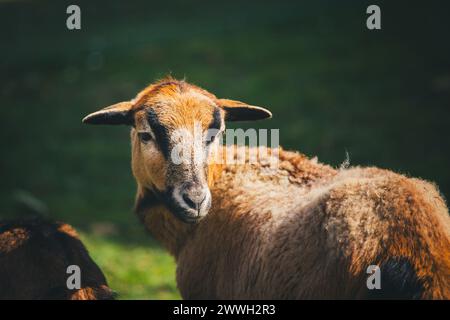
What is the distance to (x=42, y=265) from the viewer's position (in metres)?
5.68

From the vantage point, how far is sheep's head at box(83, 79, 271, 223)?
225 inches

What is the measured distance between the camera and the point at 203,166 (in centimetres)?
589

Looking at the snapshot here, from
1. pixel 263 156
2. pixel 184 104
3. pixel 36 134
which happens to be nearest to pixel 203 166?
pixel 184 104

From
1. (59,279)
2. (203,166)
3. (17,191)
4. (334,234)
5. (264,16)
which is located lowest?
(17,191)

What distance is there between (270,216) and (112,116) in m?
1.73

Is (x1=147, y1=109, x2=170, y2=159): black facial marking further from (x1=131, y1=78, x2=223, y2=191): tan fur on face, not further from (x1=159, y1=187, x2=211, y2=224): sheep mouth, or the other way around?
(x1=159, y1=187, x2=211, y2=224): sheep mouth

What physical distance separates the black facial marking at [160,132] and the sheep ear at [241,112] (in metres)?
0.73

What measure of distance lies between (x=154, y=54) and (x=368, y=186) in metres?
14.5

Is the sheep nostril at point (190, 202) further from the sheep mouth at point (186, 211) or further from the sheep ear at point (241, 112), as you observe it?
the sheep ear at point (241, 112)

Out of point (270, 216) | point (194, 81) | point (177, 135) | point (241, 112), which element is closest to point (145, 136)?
point (177, 135)

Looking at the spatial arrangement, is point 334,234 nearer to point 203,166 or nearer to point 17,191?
point 203,166

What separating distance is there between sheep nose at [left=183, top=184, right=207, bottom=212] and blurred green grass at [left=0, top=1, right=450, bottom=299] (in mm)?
3810

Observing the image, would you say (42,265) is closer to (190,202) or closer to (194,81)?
(190,202)

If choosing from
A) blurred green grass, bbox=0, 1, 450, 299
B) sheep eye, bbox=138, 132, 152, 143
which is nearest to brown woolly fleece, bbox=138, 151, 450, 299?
sheep eye, bbox=138, 132, 152, 143
